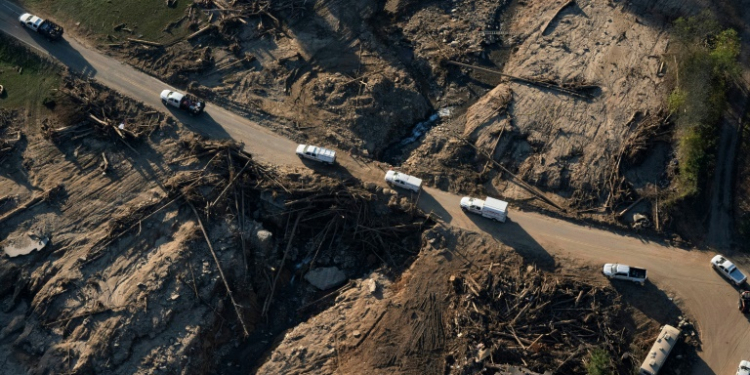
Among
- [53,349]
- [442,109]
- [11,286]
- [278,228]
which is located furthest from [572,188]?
[11,286]

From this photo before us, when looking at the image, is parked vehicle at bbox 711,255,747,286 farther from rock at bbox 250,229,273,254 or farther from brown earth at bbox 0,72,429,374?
rock at bbox 250,229,273,254

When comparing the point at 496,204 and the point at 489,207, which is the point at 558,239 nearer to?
the point at 496,204

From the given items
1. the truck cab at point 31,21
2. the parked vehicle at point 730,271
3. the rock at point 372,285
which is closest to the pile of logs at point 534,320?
the rock at point 372,285

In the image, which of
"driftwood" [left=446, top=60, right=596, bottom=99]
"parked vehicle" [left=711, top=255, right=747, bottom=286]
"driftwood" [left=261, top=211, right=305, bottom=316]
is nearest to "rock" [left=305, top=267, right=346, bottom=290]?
"driftwood" [left=261, top=211, right=305, bottom=316]

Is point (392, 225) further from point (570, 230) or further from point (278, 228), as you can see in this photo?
point (570, 230)

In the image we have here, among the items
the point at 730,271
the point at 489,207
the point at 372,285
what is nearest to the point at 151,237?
the point at 372,285

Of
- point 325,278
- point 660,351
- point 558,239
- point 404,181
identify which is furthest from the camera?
point 404,181
